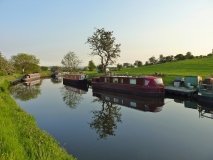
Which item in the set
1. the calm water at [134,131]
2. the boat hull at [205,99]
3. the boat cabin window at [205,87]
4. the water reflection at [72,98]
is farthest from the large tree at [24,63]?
the boat hull at [205,99]

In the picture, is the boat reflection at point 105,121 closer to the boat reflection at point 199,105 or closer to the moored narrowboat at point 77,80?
the boat reflection at point 199,105

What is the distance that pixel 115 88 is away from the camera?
2680cm

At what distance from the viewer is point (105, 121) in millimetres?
13164

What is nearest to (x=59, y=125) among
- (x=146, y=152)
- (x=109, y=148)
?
(x=109, y=148)

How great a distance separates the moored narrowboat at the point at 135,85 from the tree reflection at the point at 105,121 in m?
6.08

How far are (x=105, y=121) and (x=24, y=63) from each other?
6719cm

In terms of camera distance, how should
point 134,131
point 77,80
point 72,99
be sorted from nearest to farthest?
point 134,131 → point 72,99 → point 77,80

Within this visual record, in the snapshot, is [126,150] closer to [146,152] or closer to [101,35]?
[146,152]

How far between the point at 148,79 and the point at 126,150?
14.2 m

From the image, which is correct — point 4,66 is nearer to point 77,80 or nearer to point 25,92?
point 25,92

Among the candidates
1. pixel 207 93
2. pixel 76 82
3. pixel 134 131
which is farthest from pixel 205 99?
pixel 76 82

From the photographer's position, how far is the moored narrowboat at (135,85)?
21.0m

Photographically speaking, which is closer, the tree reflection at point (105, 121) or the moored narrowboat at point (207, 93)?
the tree reflection at point (105, 121)

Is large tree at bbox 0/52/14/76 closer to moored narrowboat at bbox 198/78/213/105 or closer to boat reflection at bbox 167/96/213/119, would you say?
boat reflection at bbox 167/96/213/119
